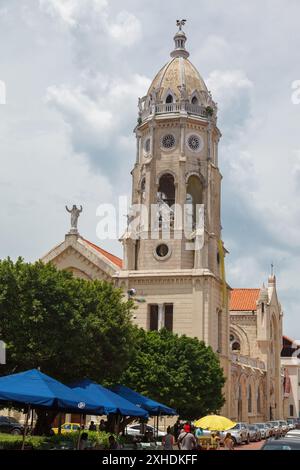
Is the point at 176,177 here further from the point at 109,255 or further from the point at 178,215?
the point at 109,255

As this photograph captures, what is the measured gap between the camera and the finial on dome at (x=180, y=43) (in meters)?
61.3

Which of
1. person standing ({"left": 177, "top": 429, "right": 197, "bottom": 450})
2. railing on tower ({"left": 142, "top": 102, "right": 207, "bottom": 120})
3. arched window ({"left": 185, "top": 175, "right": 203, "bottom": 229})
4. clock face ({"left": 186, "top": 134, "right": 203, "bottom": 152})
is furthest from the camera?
railing on tower ({"left": 142, "top": 102, "right": 207, "bottom": 120})

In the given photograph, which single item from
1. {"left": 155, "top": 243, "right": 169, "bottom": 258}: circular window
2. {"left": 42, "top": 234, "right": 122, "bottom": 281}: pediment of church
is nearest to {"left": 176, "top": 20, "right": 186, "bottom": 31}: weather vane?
{"left": 155, "top": 243, "right": 169, "bottom": 258}: circular window

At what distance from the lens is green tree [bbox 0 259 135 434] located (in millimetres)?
30656

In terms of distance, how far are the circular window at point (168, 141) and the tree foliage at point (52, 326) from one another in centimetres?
2567

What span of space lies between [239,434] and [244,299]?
41.9 m

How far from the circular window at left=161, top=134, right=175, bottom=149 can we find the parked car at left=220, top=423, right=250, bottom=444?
24069 millimetres

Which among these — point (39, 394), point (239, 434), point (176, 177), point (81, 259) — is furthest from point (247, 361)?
point (39, 394)

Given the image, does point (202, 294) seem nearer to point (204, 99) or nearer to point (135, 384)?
point (135, 384)

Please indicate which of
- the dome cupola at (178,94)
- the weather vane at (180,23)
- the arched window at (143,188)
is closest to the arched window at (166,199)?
the arched window at (143,188)

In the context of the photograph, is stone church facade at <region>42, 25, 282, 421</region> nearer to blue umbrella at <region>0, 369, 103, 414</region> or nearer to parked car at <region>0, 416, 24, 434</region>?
parked car at <region>0, 416, 24, 434</region>

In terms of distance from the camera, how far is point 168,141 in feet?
189
